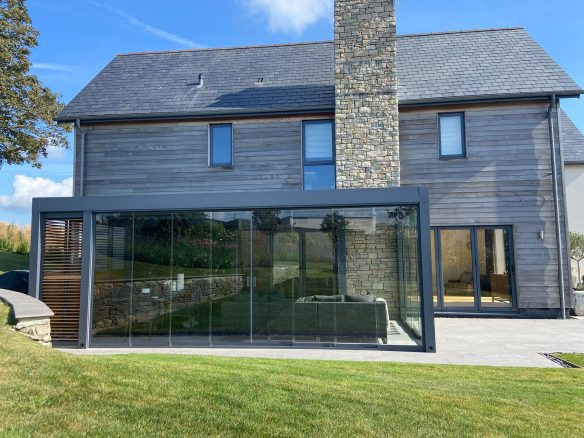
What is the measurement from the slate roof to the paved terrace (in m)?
11.1

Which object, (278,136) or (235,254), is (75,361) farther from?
(278,136)

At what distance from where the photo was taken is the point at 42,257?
29.0 ft

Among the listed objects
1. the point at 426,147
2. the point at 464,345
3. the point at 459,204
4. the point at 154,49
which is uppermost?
the point at 154,49

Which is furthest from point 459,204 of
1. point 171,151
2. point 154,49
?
point 154,49

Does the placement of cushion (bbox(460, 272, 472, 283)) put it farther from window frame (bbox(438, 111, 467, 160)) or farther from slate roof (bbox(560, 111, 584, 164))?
slate roof (bbox(560, 111, 584, 164))

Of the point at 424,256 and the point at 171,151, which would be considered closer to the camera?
the point at 424,256

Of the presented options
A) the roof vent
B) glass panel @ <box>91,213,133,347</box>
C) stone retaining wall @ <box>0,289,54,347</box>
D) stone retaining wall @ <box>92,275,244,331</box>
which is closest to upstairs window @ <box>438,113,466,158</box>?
the roof vent

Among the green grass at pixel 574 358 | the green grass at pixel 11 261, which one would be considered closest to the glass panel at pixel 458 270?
the green grass at pixel 574 358

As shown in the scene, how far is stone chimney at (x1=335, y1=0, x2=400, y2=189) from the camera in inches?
469

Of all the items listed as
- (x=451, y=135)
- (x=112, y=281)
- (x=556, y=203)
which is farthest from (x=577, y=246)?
Answer: (x=112, y=281)

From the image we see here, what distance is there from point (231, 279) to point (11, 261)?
48.2ft

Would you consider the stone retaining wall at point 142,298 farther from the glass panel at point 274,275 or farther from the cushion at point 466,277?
the cushion at point 466,277

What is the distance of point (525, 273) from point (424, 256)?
5694mm

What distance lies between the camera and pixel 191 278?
8836 mm
